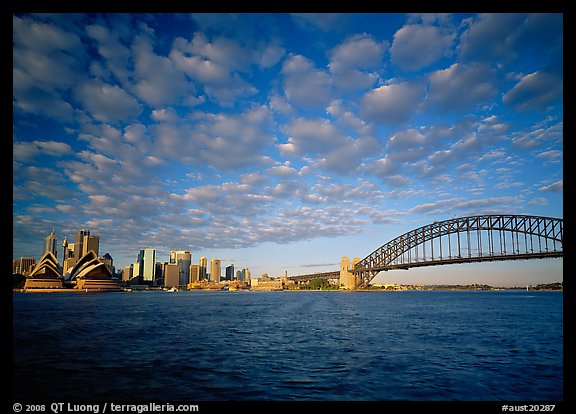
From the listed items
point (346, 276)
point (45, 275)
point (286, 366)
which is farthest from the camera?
point (346, 276)

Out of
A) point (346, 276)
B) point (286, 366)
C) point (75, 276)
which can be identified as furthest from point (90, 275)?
point (286, 366)

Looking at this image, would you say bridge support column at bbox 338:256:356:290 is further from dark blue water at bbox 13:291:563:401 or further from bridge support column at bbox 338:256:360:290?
dark blue water at bbox 13:291:563:401

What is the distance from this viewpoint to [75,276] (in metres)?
144

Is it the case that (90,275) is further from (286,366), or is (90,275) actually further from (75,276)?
(286,366)

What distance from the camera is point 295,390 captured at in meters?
11.4

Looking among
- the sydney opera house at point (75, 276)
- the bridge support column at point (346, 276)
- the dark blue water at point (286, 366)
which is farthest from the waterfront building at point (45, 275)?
the dark blue water at point (286, 366)

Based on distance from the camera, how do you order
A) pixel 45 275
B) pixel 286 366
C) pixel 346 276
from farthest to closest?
pixel 346 276, pixel 45 275, pixel 286 366

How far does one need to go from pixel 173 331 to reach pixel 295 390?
18364 millimetres

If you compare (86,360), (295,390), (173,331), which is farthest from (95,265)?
(295,390)

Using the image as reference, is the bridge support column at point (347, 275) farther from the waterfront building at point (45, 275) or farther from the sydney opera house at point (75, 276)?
the waterfront building at point (45, 275)

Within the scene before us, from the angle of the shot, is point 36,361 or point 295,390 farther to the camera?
point 36,361

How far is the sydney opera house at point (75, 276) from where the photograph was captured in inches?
5315
